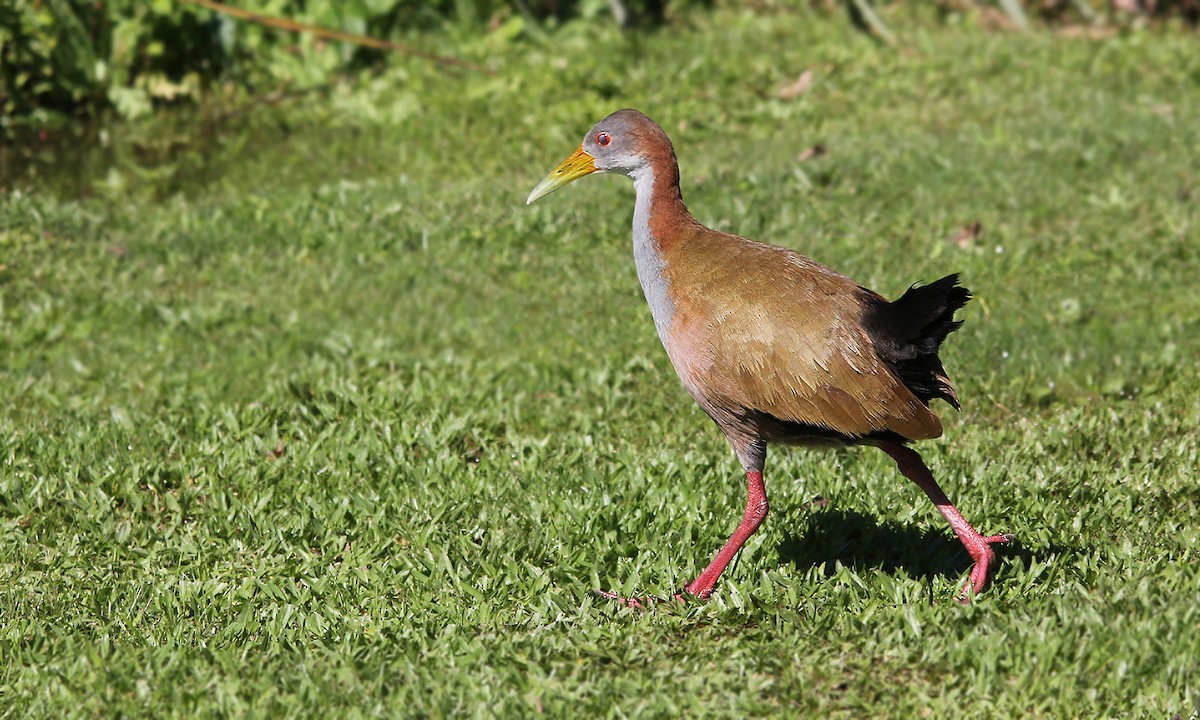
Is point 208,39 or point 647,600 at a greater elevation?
point 208,39

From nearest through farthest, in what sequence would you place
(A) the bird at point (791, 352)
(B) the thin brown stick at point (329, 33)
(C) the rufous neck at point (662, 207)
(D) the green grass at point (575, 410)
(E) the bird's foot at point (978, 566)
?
(D) the green grass at point (575, 410), (A) the bird at point (791, 352), (E) the bird's foot at point (978, 566), (C) the rufous neck at point (662, 207), (B) the thin brown stick at point (329, 33)

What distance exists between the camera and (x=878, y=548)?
17.8 feet

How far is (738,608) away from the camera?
15.8 ft

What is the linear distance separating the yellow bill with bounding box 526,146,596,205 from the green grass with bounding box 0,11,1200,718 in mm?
1232

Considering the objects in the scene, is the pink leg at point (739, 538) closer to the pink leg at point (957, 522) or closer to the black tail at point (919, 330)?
the pink leg at point (957, 522)

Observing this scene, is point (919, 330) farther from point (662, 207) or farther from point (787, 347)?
point (662, 207)

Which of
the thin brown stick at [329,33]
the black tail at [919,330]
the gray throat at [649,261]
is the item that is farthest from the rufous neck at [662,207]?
the thin brown stick at [329,33]

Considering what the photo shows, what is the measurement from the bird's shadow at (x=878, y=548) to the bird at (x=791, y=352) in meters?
0.34

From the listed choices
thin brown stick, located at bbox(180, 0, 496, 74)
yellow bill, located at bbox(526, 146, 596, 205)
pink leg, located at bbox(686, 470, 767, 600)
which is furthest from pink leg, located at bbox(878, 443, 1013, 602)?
thin brown stick, located at bbox(180, 0, 496, 74)

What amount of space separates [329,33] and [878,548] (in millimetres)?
7093

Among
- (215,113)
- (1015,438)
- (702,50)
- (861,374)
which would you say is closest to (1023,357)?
(1015,438)

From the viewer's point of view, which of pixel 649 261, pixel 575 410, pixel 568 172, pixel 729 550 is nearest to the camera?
pixel 729 550

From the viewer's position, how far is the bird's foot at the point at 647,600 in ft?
16.2

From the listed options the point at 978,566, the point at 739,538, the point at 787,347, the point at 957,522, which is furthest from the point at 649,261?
the point at 978,566
